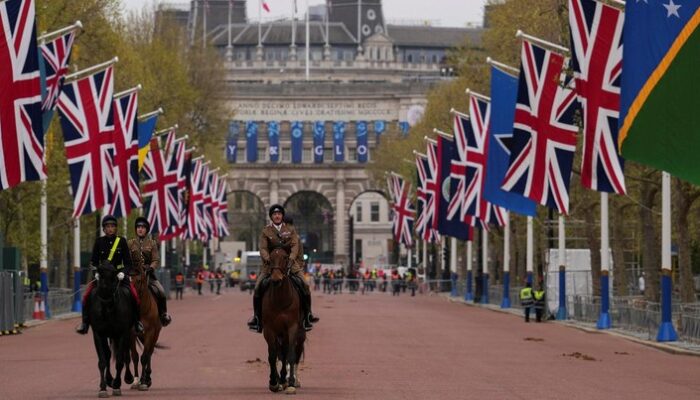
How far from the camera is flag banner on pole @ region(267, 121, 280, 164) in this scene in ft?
544

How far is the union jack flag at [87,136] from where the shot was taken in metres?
50.8

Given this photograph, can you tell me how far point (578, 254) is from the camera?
229ft

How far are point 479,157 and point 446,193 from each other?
10.5 m

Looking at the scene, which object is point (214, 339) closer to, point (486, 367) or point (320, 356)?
point (320, 356)

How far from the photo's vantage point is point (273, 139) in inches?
6570

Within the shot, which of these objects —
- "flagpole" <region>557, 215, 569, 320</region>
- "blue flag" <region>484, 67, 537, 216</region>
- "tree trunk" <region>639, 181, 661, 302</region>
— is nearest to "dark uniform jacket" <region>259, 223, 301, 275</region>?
"blue flag" <region>484, 67, 537, 216</region>

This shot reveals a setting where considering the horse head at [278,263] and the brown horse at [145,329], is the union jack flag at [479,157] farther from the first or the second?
the horse head at [278,263]

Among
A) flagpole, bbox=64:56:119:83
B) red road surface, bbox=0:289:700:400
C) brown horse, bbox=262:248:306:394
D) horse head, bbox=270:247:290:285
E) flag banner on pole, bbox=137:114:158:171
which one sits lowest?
red road surface, bbox=0:289:700:400

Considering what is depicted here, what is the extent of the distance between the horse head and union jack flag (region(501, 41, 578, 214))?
21.5 metres

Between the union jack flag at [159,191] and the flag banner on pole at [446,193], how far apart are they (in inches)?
432

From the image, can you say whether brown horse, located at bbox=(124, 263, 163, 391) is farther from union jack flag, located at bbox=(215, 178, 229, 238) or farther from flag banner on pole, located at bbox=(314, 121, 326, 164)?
flag banner on pole, located at bbox=(314, 121, 326, 164)

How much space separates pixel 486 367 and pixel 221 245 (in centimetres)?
14048

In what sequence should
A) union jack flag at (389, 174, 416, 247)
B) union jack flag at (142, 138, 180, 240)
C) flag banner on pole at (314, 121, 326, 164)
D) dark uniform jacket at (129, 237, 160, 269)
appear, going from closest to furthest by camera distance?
1. dark uniform jacket at (129, 237, 160, 269)
2. union jack flag at (142, 138, 180, 240)
3. union jack flag at (389, 174, 416, 247)
4. flag banner on pole at (314, 121, 326, 164)

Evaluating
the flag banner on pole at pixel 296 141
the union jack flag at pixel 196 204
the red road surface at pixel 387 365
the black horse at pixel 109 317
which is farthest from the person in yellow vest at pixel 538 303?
the flag banner on pole at pixel 296 141
